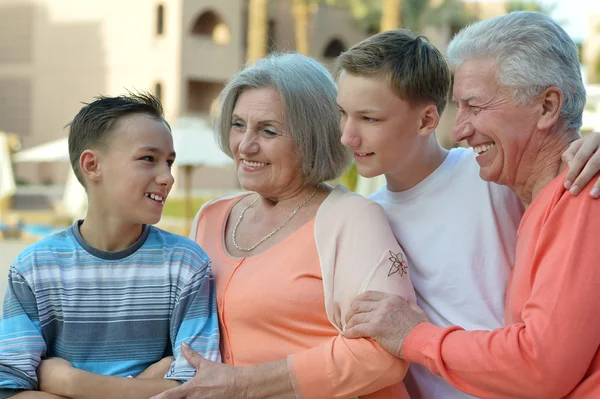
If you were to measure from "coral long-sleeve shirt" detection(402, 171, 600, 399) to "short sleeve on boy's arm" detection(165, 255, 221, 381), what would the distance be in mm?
692

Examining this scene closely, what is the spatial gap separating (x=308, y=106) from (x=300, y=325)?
757 millimetres

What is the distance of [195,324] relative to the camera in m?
2.77

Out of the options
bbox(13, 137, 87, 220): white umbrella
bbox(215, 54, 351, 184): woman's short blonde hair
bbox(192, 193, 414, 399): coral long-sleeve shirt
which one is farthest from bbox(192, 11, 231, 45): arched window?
bbox(192, 193, 414, 399): coral long-sleeve shirt

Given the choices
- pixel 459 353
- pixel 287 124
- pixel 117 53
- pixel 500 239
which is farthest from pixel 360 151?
pixel 117 53

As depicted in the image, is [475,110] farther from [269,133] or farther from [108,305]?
[108,305]

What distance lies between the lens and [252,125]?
9.66 ft

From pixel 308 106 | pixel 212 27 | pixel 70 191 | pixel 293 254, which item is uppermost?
pixel 308 106

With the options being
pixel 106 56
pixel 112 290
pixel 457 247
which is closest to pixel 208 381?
pixel 112 290

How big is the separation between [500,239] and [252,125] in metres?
0.94

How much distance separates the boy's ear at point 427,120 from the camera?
2.91 metres

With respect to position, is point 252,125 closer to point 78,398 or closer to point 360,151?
point 360,151

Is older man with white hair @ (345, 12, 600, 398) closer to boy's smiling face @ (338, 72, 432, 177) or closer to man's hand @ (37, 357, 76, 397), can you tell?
boy's smiling face @ (338, 72, 432, 177)

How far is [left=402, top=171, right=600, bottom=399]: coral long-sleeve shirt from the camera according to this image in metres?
2.19

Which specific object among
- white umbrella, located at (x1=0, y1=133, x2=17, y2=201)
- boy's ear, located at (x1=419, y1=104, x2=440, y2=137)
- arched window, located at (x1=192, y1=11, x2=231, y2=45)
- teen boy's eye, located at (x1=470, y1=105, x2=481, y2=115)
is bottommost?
white umbrella, located at (x1=0, y1=133, x2=17, y2=201)
